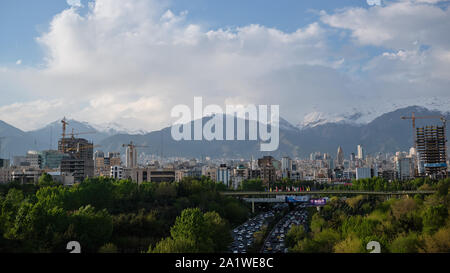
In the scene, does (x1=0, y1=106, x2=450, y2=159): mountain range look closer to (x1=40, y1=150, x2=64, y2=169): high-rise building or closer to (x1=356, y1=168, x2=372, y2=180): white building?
(x1=40, y1=150, x2=64, y2=169): high-rise building

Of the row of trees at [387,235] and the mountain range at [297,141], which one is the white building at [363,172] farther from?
the mountain range at [297,141]

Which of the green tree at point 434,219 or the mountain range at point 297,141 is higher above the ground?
the mountain range at point 297,141

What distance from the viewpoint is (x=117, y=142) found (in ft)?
319

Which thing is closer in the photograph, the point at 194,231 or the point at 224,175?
the point at 194,231

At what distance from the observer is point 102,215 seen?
26.3 feet

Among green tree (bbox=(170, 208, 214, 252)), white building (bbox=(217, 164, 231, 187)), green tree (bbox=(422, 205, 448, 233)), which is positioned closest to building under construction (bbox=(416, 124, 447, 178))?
white building (bbox=(217, 164, 231, 187))

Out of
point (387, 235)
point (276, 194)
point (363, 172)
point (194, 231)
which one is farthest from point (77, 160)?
point (363, 172)

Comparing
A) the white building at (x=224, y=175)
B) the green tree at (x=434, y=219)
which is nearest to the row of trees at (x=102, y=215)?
the green tree at (x=434, y=219)

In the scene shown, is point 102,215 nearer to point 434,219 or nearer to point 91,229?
point 91,229

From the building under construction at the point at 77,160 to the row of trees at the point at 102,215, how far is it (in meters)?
9.04

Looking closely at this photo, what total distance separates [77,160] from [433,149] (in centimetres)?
2742

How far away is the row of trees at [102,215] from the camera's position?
643 cm

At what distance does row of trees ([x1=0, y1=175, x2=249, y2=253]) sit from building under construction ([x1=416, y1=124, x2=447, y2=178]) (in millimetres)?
20880

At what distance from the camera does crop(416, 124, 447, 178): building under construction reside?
1190 inches
